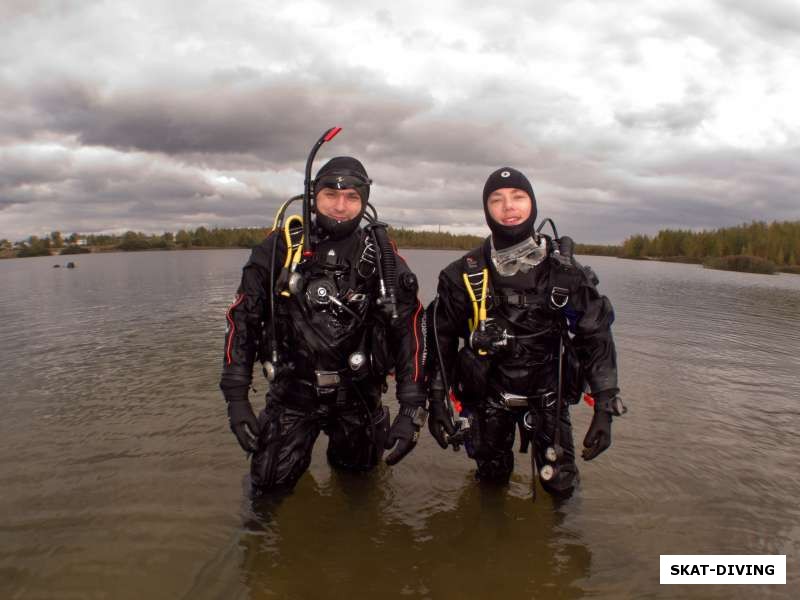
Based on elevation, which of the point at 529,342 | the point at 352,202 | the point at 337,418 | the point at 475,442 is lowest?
the point at 475,442

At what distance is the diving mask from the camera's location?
3.95 m

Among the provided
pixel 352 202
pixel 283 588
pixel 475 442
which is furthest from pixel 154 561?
pixel 352 202

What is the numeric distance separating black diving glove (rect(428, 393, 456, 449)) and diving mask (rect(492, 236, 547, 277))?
1.29 metres

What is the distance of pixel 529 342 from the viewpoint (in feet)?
12.8

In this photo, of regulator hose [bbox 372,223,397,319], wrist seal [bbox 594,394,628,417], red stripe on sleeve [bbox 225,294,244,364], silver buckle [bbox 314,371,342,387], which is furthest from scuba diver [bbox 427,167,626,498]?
red stripe on sleeve [bbox 225,294,244,364]

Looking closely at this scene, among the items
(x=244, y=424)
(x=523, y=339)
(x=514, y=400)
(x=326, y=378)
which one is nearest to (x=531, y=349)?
(x=523, y=339)

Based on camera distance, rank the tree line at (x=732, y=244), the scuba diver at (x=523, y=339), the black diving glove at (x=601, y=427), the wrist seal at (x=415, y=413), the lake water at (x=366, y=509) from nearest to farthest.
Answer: the lake water at (x=366, y=509) < the black diving glove at (x=601, y=427) < the scuba diver at (x=523, y=339) < the wrist seal at (x=415, y=413) < the tree line at (x=732, y=244)

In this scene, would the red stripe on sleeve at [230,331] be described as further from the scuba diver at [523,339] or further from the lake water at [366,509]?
the scuba diver at [523,339]

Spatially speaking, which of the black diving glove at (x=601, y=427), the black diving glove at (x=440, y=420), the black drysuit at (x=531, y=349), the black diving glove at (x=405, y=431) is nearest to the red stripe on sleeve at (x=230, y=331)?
the black diving glove at (x=405, y=431)

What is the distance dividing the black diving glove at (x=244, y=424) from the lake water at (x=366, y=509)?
0.87m

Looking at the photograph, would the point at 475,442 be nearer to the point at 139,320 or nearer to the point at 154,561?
the point at 154,561

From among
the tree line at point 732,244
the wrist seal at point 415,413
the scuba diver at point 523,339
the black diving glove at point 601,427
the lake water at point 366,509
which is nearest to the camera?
the lake water at point 366,509

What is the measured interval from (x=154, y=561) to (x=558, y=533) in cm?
339

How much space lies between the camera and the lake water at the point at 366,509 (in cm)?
341
